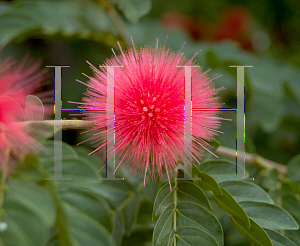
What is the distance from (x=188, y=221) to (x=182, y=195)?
113 mm

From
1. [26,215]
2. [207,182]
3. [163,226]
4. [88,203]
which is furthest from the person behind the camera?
[207,182]

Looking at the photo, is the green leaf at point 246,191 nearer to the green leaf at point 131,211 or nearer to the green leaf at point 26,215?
the green leaf at point 131,211

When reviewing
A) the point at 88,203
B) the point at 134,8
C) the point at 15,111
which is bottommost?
the point at 88,203

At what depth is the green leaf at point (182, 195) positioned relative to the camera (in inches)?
42.0

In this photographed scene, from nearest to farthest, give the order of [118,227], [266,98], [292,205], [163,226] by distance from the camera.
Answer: [163,226]
[118,227]
[292,205]
[266,98]

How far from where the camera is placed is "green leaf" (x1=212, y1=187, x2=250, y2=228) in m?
1.02

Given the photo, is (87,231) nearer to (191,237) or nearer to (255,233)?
(191,237)

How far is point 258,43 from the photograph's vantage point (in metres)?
3.27

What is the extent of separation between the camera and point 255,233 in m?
1.04

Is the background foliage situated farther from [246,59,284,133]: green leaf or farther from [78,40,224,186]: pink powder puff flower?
[78,40,224,186]: pink powder puff flower

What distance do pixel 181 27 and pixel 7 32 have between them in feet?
7.46

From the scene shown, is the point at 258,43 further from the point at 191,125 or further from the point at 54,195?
the point at 54,195

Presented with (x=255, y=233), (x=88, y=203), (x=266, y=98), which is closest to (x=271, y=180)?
(x=255, y=233)

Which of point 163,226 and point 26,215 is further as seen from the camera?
point 163,226
